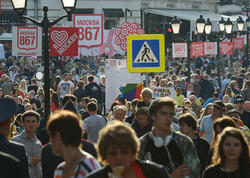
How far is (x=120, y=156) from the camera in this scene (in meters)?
4.32

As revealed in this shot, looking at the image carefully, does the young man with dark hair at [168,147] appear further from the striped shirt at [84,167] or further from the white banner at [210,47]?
the white banner at [210,47]

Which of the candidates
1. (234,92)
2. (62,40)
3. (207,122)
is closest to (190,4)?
(234,92)

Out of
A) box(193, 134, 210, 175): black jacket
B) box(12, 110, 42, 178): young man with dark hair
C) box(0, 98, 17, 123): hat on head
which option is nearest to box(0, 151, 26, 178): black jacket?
box(0, 98, 17, 123): hat on head

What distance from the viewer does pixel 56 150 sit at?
5020mm

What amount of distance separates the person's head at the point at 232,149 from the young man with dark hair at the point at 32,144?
239 centimetres

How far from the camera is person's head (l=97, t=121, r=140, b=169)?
4336 mm

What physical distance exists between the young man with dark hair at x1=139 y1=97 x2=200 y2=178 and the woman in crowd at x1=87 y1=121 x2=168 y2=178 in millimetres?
1301

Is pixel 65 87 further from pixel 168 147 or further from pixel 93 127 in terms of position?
pixel 168 147

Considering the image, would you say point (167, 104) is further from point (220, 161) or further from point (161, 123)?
point (220, 161)

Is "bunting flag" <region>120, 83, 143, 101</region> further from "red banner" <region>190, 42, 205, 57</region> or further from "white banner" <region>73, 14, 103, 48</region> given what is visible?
"red banner" <region>190, 42, 205, 57</region>

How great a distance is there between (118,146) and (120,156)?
0.21 feet

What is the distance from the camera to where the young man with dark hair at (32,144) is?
7340 millimetres

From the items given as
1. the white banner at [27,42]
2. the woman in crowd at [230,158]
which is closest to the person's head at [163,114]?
the woman in crowd at [230,158]

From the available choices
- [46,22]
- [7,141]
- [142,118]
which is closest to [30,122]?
[142,118]
